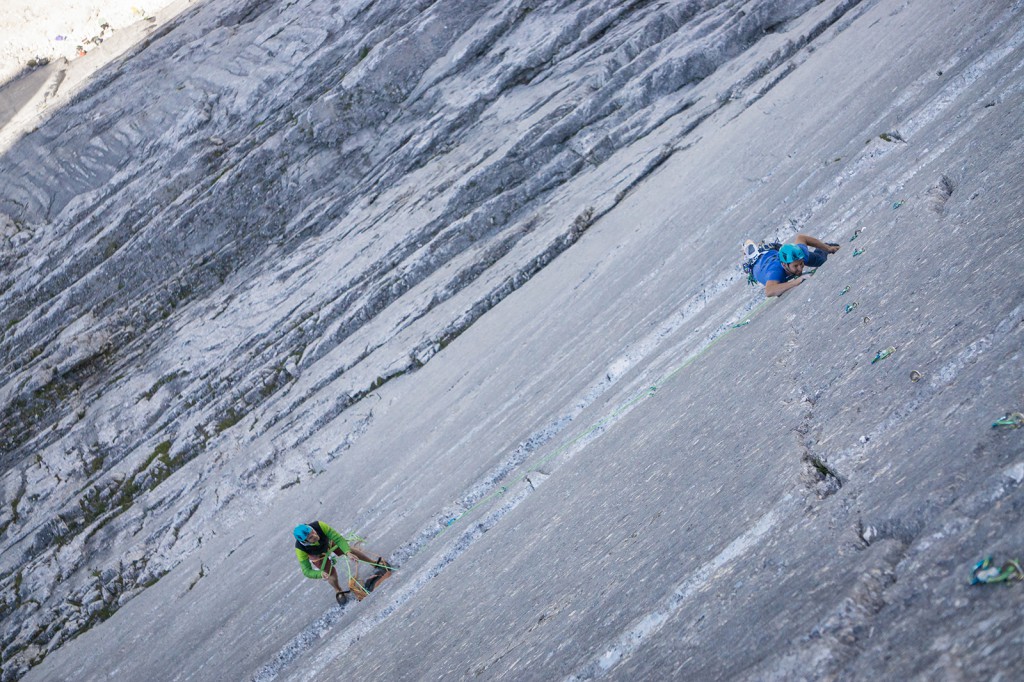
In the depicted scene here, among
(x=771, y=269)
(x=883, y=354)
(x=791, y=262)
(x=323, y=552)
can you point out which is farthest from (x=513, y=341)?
(x=883, y=354)

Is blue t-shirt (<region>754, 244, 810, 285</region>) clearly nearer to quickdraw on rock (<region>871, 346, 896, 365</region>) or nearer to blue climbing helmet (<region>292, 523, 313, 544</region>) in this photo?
quickdraw on rock (<region>871, 346, 896, 365</region>)

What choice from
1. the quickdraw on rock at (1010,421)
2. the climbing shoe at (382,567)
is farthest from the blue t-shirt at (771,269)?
the climbing shoe at (382,567)

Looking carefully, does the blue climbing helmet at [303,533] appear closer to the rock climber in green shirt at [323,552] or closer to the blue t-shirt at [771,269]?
the rock climber in green shirt at [323,552]

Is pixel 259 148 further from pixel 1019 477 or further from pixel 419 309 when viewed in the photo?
pixel 1019 477

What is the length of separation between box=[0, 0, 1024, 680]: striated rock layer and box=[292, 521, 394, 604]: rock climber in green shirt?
53cm

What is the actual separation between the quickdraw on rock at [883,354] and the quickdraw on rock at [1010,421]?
166 centimetres

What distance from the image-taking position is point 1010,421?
149 inches

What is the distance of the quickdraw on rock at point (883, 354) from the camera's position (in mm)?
5480

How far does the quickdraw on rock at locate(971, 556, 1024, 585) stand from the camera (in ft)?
9.69

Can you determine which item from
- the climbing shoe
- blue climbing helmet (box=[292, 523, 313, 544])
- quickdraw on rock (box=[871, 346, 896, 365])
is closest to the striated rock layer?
quickdraw on rock (box=[871, 346, 896, 365])

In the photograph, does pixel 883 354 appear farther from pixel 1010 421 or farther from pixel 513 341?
pixel 513 341

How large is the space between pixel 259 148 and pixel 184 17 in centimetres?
1258

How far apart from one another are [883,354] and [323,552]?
329 inches

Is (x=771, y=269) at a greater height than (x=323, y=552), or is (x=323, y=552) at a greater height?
(x=771, y=269)
